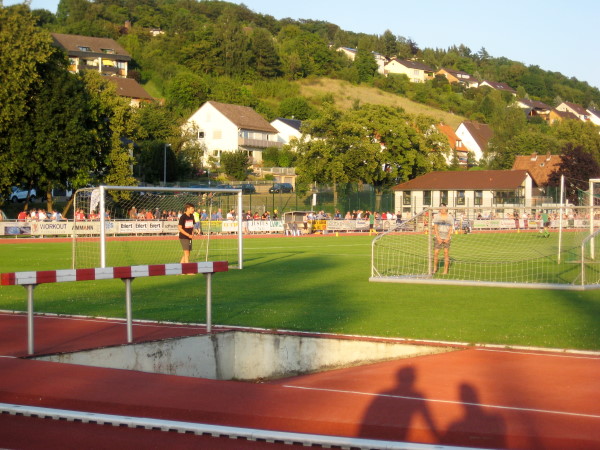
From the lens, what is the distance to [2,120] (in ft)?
163

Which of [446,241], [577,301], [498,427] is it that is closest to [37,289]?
[446,241]

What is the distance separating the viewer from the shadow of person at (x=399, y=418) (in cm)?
654

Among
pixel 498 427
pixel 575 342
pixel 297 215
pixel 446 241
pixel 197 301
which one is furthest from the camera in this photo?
pixel 297 215

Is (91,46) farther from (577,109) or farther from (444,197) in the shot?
(577,109)

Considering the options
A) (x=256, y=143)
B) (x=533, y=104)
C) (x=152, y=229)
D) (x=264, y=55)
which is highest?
(x=264, y=55)

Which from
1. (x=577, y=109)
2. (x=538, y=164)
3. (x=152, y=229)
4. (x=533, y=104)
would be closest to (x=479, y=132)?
(x=538, y=164)

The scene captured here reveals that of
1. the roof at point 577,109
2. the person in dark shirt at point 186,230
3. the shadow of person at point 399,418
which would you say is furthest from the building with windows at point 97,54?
the shadow of person at point 399,418

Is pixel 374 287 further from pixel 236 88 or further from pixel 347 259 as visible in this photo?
pixel 236 88

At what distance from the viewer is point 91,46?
5177 inches

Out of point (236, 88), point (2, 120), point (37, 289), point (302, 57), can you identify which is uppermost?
point (302, 57)

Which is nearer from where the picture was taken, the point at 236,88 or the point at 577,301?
the point at 577,301

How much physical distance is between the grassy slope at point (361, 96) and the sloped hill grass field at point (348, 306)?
417 ft

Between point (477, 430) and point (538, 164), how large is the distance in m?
93.7

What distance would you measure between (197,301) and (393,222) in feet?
138
